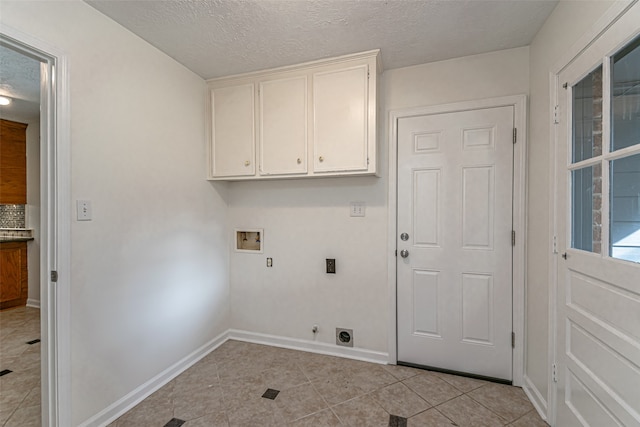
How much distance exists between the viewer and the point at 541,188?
1816 mm

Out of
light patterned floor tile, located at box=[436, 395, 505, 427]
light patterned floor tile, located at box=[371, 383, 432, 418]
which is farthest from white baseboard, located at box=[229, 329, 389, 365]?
light patterned floor tile, located at box=[436, 395, 505, 427]

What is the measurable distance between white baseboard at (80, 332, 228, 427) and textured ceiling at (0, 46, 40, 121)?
2248 mm

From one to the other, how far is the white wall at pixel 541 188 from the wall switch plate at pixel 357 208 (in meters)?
1.18

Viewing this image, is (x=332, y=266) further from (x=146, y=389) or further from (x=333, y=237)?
(x=146, y=389)

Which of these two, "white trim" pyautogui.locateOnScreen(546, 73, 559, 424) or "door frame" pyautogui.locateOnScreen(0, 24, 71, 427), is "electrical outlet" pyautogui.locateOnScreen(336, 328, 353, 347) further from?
"door frame" pyautogui.locateOnScreen(0, 24, 71, 427)

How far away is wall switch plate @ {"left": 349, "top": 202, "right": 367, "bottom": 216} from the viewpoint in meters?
2.45

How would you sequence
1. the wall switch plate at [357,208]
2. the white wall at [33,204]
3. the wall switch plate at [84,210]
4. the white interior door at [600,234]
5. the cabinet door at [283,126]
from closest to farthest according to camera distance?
the white interior door at [600,234], the wall switch plate at [84,210], the cabinet door at [283,126], the wall switch plate at [357,208], the white wall at [33,204]

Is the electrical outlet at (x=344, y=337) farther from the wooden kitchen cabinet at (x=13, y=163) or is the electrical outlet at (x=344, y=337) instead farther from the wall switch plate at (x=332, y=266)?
the wooden kitchen cabinet at (x=13, y=163)

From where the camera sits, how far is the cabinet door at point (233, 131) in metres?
2.47

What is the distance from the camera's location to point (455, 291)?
7.31 feet

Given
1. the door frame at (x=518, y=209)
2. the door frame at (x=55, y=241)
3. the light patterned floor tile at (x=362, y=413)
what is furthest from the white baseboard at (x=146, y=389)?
the door frame at (x=518, y=209)

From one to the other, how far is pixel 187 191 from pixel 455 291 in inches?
90.6

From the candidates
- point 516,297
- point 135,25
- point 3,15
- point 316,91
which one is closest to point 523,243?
point 516,297

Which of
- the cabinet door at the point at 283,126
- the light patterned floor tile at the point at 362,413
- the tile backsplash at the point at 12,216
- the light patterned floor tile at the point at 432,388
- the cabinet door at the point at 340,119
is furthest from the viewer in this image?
the tile backsplash at the point at 12,216
